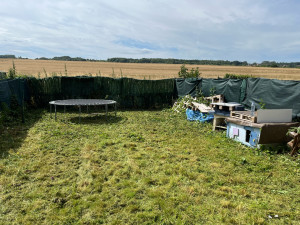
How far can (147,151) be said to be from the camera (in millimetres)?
5121

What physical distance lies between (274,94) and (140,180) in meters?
5.53

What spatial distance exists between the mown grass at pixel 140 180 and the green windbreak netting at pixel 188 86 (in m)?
4.72

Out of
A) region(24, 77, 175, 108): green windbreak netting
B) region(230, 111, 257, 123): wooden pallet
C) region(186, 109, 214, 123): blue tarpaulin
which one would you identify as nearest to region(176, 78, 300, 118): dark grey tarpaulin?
region(186, 109, 214, 123): blue tarpaulin

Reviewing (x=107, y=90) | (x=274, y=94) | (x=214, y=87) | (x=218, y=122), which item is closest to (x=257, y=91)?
(x=274, y=94)

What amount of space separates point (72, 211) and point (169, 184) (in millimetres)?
1537

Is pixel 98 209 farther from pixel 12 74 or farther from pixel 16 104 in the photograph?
pixel 12 74

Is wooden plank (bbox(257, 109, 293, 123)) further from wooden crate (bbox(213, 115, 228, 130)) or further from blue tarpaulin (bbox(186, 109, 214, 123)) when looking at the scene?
blue tarpaulin (bbox(186, 109, 214, 123))

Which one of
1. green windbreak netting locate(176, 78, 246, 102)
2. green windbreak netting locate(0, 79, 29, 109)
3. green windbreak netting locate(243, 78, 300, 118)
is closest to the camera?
green windbreak netting locate(243, 78, 300, 118)

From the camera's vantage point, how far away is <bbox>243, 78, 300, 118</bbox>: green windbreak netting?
623cm

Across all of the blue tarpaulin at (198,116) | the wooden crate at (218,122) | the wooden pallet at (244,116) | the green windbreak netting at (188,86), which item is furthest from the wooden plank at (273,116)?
the green windbreak netting at (188,86)

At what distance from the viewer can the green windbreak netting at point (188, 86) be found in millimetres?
10711

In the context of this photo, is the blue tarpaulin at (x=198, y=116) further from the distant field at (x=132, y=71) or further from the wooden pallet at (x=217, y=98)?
the distant field at (x=132, y=71)

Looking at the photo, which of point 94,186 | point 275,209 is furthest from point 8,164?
point 275,209

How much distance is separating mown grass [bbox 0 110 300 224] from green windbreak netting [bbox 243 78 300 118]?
217 centimetres
